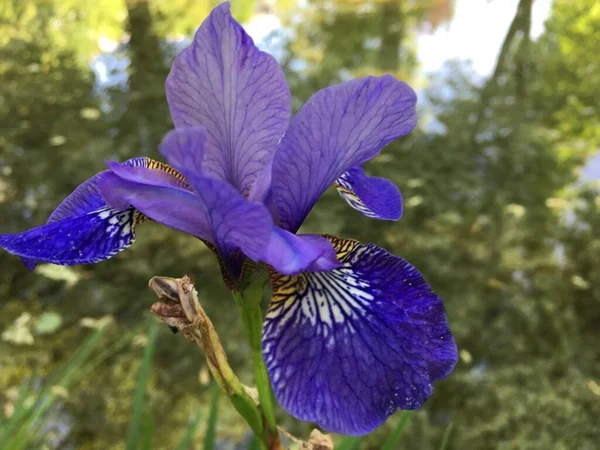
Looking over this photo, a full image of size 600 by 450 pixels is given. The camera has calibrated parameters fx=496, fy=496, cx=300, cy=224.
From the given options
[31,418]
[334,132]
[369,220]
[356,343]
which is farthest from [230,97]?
[369,220]

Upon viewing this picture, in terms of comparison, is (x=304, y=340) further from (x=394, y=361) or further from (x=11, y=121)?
(x=11, y=121)

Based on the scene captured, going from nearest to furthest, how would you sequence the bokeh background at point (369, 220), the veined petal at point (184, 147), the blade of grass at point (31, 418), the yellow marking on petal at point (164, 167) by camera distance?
the veined petal at point (184, 147) < the yellow marking on petal at point (164, 167) < the blade of grass at point (31, 418) < the bokeh background at point (369, 220)

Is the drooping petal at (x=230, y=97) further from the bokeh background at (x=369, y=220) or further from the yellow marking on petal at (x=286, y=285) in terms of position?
the bokeh background at (x=369, y=220)

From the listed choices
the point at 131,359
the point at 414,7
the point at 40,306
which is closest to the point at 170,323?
the point at 131,359

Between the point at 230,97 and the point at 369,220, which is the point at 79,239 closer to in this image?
the point at 230,97

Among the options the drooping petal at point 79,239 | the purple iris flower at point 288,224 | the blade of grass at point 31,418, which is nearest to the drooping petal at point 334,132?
the purple iris flower at point 288,224
